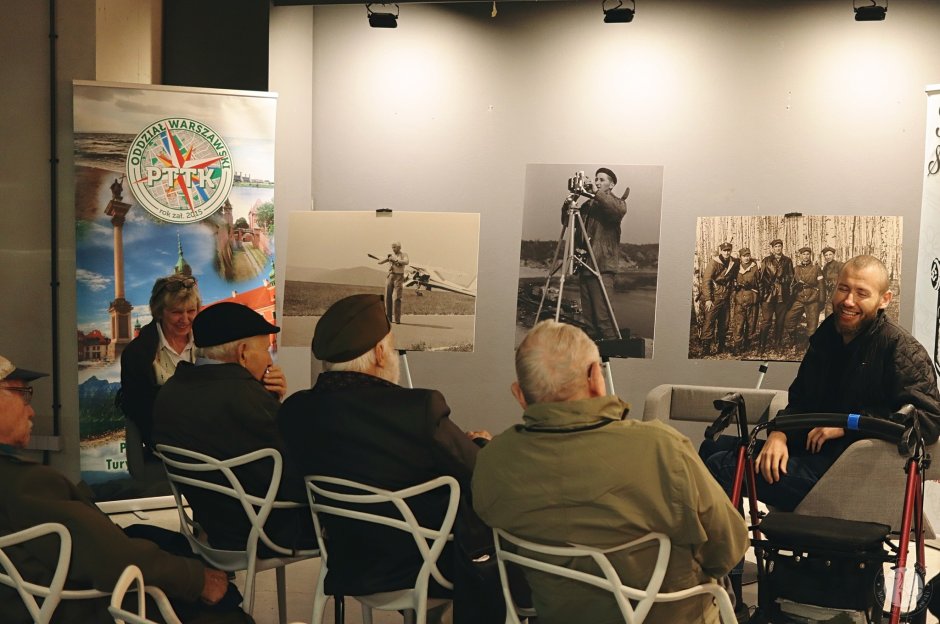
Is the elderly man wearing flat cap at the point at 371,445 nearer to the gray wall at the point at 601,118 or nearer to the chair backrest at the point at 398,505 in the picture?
the chair backrest at the point at 398,505

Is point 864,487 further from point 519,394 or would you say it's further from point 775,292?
point 775,292

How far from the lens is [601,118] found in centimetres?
605

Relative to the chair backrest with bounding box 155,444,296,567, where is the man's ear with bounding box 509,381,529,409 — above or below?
above

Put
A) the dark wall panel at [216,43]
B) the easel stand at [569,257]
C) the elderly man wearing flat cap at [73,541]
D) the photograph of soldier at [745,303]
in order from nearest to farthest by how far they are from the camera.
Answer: the elderly man wearing flat cap at [73,541]
the photograph of soldier at [745,303]
the easel stand at [569,257]
the dark wall panel at [216,43]

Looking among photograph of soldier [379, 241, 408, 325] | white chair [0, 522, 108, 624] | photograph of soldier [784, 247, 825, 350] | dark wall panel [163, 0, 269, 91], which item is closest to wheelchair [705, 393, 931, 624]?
white chair [0, 522, 108, 624]

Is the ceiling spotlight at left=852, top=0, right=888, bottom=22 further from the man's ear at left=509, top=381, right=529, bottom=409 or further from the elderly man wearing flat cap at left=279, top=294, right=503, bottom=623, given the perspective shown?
the man's ear at left=509, top=381, right=529, bottom=409

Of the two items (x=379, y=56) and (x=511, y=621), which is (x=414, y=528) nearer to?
(x=511, y=621)

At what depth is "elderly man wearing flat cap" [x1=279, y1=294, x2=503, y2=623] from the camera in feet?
8.07

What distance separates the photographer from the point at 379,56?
626cm

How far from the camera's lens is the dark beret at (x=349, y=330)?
2641 mm

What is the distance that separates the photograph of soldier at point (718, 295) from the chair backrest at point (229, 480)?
9.03 ft

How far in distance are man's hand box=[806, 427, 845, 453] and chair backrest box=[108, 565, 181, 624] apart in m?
2.22

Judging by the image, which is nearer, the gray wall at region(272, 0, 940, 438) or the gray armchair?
the gray armchair

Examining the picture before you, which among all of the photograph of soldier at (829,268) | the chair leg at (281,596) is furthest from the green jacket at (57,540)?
the photograph of soldier at (829,268)
